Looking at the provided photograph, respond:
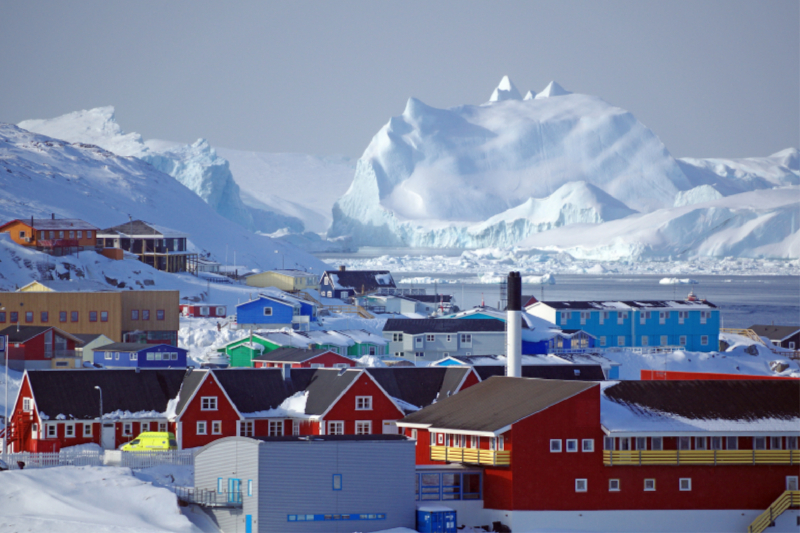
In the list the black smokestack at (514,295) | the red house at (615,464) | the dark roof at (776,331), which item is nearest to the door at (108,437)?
the red house at (615,464)

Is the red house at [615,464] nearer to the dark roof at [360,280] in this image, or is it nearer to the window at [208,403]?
the window at [208,403]

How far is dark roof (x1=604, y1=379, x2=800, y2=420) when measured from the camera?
25.9m

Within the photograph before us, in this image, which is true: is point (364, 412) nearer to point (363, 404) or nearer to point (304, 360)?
point (363, 404)

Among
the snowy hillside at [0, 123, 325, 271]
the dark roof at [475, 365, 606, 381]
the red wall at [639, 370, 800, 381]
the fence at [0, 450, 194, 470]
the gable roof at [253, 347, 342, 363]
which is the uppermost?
the snowy hillside at [0, 123, 325, 271]

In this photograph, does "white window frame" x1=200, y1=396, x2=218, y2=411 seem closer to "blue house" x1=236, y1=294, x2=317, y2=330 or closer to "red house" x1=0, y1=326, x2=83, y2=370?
"red house" x1=0, y1=326, x2=83, y2=370

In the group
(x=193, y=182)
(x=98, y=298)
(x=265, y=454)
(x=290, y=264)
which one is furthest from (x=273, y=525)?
(x=193, y=182)

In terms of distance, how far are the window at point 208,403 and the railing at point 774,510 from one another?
13359 millimetres

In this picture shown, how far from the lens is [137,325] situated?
5550 centimetres

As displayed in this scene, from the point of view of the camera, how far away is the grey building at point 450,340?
51875 mm

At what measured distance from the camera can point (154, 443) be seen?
29.7 m

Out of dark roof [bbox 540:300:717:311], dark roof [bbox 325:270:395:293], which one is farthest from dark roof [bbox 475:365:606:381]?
dark roof [bbox 325:270:395:293]

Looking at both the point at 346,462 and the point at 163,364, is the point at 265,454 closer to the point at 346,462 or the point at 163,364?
the point at 346,462

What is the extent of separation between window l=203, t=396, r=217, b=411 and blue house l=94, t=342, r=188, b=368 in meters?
12.9

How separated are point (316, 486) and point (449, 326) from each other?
95.6 ft
